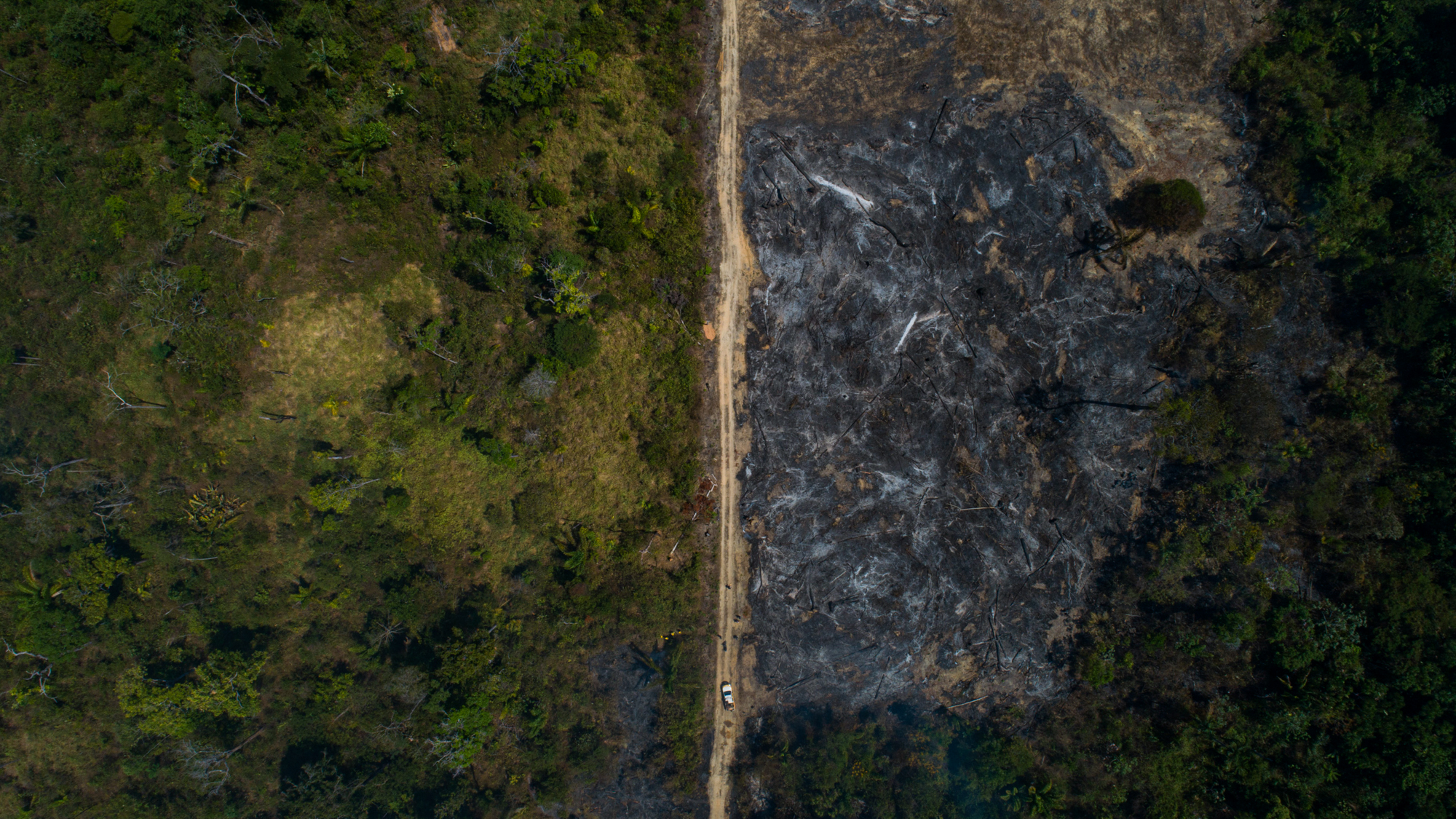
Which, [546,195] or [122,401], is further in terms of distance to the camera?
[546,195]

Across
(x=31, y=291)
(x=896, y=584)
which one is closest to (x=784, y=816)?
(x=896, y=584)

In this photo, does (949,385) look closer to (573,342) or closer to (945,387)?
(945,387)

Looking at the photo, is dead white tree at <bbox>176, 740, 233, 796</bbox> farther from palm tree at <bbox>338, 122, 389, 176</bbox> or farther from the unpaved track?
palm tree at <bbox>338, 122, 389, 176</bbox>

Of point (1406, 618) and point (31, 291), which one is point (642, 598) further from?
point (1406, 618)

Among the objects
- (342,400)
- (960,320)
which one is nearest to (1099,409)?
(960,320)

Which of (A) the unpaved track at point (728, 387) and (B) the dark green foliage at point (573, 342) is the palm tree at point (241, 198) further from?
(A) the unpaved track at point (728, 387)

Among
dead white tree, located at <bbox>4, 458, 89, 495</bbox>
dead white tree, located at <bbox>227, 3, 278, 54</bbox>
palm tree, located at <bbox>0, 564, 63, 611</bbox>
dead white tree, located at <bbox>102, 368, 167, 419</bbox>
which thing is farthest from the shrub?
palm tree, located at <bbox>0, 564, 63, 611</bbox>
